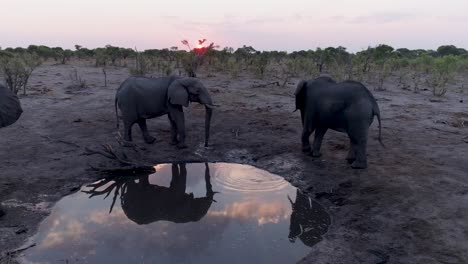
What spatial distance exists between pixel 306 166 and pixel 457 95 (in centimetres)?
1071

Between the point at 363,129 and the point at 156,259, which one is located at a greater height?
the point at 363,129

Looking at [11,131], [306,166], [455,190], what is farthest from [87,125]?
[455,190]

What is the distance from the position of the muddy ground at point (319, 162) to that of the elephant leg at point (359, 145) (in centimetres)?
23

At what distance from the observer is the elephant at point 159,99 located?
8906mm

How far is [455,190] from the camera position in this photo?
21.3ft

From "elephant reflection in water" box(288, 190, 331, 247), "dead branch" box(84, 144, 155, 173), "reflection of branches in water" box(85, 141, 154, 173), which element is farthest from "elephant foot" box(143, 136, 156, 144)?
"elephant reflection in water" box(288, 190, 331, 247)

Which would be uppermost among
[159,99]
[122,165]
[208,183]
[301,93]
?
[301,93]

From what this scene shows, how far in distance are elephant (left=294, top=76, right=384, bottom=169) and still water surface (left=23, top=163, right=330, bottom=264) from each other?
54.7 inches

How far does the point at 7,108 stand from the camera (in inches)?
208

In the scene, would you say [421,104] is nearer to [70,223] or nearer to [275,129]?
[275,129]

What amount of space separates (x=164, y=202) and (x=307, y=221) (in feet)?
7.84

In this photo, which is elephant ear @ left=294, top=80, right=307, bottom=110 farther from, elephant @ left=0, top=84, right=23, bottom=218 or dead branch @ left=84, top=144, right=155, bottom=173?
elephant @ left=0, top=84, right=23, bottom=218

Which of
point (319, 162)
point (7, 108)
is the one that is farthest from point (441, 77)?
point (7, 108)

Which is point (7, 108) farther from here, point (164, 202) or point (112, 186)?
point (164, 202)
